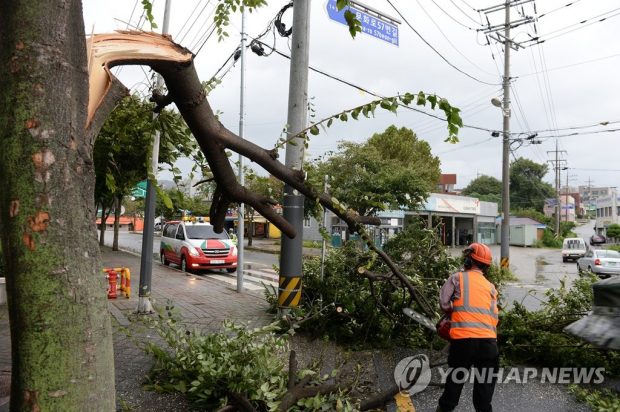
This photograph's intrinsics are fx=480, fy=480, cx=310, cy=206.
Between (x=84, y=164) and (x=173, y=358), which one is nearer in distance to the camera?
(x=84, y=164)

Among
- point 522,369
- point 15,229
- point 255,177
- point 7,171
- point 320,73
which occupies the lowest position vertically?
point 522,369

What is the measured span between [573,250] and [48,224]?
36284 millimetres

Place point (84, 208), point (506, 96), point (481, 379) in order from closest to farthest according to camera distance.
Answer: point (84, 208)
point (481, 379)
point (506, 96)

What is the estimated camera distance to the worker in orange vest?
156 inches

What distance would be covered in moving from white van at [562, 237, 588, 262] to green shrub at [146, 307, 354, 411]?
109ft

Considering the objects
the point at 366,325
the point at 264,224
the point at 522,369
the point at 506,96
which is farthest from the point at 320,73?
the point at 264,224

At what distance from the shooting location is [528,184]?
269 ft

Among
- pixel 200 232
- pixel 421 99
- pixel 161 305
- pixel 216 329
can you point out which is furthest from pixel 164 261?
pixel 421 99

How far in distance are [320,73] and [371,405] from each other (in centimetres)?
851

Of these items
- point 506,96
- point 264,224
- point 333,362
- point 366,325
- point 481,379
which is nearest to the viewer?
point 481,379

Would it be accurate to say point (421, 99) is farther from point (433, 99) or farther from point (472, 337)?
point (472, 337)

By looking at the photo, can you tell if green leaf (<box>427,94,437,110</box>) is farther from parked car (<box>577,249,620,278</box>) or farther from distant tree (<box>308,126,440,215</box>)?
parked car (<box>577,249,620,278</box>)

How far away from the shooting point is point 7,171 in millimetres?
1686

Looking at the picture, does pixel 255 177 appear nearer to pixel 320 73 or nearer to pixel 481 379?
pixel 481 379
